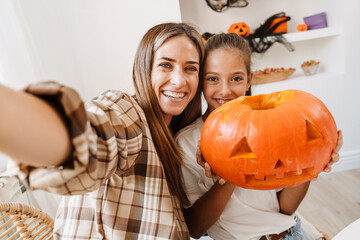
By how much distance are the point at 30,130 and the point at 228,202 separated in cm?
74

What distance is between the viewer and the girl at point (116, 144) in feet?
1.00

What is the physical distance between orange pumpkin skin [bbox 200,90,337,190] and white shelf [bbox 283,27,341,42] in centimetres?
172

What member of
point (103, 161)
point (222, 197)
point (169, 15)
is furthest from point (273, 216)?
point (169, 15)

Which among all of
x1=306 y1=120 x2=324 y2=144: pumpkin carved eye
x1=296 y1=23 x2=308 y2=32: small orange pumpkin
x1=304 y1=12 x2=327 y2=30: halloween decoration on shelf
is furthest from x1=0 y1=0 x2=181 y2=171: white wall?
x1=306 y1=120 x2=324 y2=144: pumpkin carved eye

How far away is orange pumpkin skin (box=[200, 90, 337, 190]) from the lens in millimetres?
571

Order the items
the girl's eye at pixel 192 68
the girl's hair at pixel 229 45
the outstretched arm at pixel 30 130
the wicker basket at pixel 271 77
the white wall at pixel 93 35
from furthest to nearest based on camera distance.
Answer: the wicker basket at pixel 271 77 < the white wall at pixel 93 35 < the girl's hair at pixel 229 45 < the girl's eye at pixel 192 68 < the outstretched arm at pixel 30 130

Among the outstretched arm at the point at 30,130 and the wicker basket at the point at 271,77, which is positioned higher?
the outstretched arm at the point at 30,130

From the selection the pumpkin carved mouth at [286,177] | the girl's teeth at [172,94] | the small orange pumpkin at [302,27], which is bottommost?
the pumpkin carved mouth at [286,177]

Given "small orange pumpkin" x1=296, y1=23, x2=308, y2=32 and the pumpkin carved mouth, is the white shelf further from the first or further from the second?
the pumpkin carved mouth

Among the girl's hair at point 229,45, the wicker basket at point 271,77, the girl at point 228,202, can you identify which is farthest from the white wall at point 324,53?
the girl at point 228,202

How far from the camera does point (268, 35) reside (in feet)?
7.11

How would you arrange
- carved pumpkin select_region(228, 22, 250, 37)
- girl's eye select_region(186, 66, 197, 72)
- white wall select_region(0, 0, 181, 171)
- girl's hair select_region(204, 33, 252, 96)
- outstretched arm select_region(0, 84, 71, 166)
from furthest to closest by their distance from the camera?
carved pumpkin select_region(228, 22, 250, 37) < white wall select_region(0, 0, 181, 171) < girl's hair select_region(204, 33, 252, 96) < girl's eye select_region(186, 66, 197, 72) < outstretched arm select_region(0, 84, 71, 166)

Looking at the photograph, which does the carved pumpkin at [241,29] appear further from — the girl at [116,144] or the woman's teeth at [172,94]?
the woman's teeth at [172,94]

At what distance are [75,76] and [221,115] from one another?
61.2 inches
